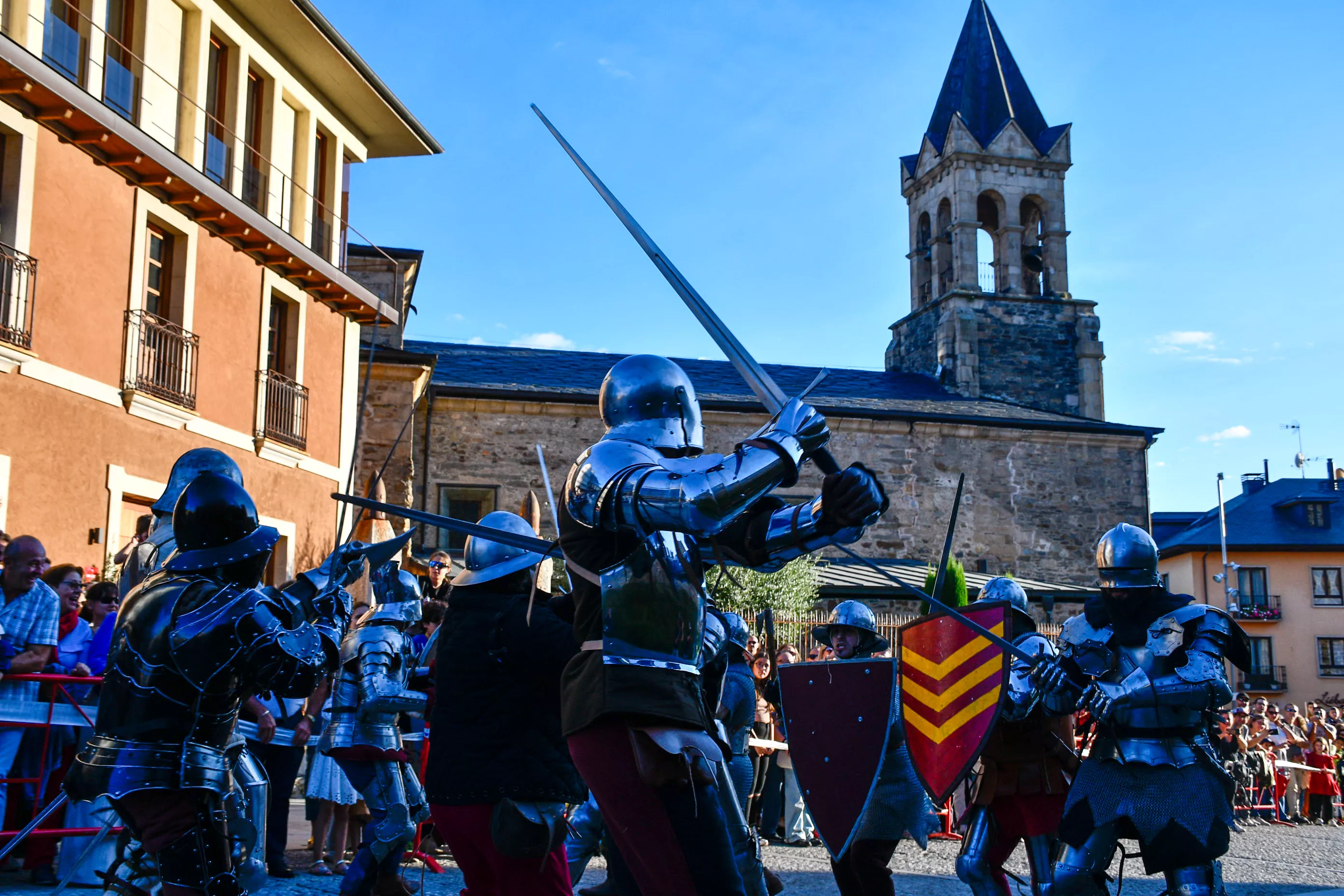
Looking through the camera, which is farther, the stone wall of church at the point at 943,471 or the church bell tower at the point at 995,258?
the church bell tower at the point at 995,258

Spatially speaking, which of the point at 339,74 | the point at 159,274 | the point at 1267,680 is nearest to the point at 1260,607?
the point at 1267,680

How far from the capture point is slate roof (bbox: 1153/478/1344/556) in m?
40.6

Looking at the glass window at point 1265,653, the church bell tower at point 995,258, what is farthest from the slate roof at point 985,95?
the glass window at point 1265,653

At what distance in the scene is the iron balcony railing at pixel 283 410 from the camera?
15.0 metres

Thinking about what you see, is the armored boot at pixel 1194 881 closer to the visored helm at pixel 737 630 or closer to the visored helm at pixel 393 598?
the visored helm at pixel 737 630

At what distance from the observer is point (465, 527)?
358 cm

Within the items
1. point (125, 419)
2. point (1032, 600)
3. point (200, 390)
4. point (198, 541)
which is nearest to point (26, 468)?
point (125, 419)

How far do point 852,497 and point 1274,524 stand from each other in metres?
43.6

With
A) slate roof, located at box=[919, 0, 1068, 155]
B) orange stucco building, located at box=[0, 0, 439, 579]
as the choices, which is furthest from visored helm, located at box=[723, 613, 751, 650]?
slate roof, located at box=[919, 0, 1068, 155]

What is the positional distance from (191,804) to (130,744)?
0.81ft

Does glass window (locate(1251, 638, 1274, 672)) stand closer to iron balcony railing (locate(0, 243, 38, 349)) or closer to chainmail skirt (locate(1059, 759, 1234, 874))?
iron balcony railing (locate(0, 243, 38, 349))

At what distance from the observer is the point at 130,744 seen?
367cm

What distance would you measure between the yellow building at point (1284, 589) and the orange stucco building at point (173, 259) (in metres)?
31.0

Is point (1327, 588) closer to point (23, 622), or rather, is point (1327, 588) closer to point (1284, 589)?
point (1284, 589)
